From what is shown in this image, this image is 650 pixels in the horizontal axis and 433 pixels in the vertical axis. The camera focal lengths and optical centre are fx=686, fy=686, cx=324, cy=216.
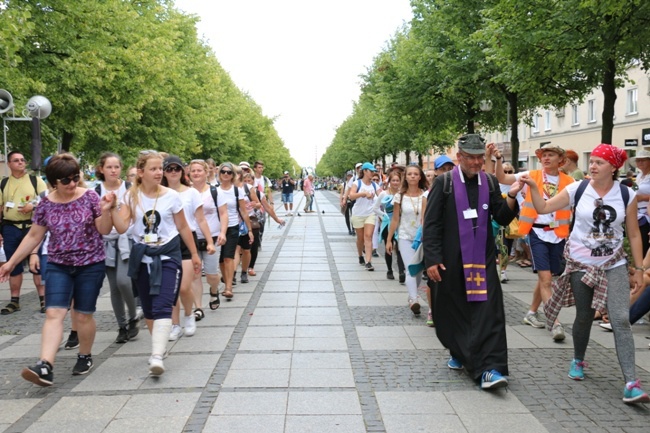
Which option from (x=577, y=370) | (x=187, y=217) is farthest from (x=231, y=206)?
(x=577, y=370)

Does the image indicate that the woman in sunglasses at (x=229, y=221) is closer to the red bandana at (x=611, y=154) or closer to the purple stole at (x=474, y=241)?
the purple stole at (x=474, y=241)

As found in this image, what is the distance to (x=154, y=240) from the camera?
19.1 ft

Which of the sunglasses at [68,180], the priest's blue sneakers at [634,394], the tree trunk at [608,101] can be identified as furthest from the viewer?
the tree trunk at [608,101]

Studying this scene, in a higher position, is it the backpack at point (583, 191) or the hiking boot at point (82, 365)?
the backpack at point (583, 191)

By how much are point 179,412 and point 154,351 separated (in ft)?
2.96

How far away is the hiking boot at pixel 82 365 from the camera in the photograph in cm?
573

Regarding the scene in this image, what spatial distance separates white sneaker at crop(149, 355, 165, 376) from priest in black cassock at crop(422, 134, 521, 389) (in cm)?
224

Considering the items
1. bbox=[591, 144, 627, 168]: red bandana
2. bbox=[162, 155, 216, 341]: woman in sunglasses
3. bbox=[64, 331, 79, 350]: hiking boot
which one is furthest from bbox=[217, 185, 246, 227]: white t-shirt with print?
bbox=[591, 144, 627, 168]: red bandana

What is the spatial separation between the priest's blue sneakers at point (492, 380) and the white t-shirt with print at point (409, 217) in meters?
3.38

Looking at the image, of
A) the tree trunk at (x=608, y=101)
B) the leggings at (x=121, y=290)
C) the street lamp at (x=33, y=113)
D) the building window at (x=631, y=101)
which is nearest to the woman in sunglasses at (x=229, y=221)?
the leggings at (x=121, y=290)

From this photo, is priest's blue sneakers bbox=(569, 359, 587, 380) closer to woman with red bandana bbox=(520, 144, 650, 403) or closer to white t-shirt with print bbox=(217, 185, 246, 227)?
A: woman with red bandana bbox=(520, 144, 650, 403)

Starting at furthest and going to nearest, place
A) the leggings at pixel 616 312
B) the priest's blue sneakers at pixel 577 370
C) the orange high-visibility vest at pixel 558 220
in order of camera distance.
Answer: the orange high-visibility vest at pixel 558 220
the priest's blue sneakers at pixel 577 370
the leggings at pixel 616 312

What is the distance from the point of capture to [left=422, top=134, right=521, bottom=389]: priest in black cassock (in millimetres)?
5289

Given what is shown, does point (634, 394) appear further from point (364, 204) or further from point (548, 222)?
point (364, 204)
